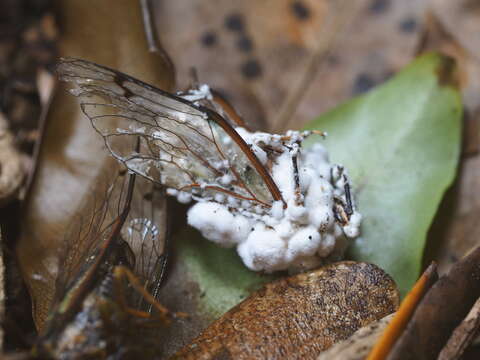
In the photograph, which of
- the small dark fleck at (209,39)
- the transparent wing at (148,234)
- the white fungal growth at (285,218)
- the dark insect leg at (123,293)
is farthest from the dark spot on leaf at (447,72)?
the dark insect leg at (123,293)

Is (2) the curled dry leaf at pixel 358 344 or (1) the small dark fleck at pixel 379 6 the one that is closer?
(2) the curled dry leaf at pixel 358 344

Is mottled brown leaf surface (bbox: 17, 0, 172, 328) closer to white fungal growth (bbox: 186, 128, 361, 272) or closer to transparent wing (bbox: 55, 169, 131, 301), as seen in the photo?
transparent wing (bbox: 55, 169, 131, 301)

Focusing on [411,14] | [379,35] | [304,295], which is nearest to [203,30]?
[379,35]

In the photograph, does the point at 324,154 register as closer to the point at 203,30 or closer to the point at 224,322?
the point at 224,322

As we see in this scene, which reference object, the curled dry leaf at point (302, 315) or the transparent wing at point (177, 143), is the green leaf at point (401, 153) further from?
the transparent wing at point (177, 143)

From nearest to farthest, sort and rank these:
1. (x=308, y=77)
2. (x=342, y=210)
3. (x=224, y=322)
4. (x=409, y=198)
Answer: (x=224, y=322) < (x=342, y=210) < (x=409, y=198) < (x=308, y=77)

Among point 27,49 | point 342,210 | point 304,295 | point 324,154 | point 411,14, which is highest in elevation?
point 27,49
